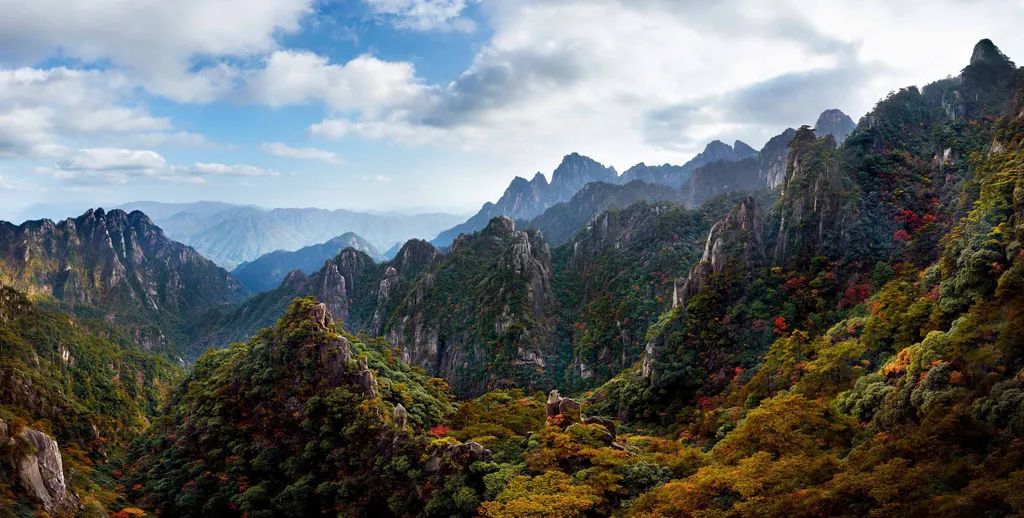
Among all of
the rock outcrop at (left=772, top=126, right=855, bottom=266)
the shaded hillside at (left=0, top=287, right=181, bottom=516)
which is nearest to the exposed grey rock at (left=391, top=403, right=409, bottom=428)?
the shaded hillside at (left=0, top=287, right=181, bottom=516)

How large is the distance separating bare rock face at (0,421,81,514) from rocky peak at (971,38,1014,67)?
164539 millimetres

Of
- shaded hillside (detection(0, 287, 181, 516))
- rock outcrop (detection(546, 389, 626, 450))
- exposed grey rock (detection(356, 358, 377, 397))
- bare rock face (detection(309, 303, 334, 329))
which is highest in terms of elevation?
bare rock face (detection(309, 303, 334, 329))

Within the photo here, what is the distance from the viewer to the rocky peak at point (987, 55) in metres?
116

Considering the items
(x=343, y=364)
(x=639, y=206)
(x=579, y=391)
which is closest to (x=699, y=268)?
(x=579, y=391)

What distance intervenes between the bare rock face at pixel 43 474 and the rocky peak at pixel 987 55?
164539 millimetres

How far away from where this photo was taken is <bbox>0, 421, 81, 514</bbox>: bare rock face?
37844 mm

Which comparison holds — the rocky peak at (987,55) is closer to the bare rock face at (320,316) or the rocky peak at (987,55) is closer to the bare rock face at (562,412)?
the bare rock face at (562,412)

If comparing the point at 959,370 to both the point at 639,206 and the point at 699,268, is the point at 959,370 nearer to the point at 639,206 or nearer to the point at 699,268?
the point at 699,268

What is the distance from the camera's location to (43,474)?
1549 inches

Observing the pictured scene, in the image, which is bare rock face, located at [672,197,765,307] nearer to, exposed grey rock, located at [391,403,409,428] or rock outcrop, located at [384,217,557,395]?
exposed grey rock, located at [391,403,409,428]

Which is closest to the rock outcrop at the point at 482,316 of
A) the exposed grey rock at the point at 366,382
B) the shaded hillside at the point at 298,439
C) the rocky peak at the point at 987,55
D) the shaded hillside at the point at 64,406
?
the shaded hillside at the point at 64,406

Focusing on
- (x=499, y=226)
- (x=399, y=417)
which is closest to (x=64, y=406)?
(x=399, y=417)

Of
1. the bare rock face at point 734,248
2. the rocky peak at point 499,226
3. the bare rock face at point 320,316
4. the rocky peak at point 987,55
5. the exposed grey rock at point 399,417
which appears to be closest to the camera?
the exposed grey rock at point 399,417

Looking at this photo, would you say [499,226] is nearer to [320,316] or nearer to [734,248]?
[734,248]
